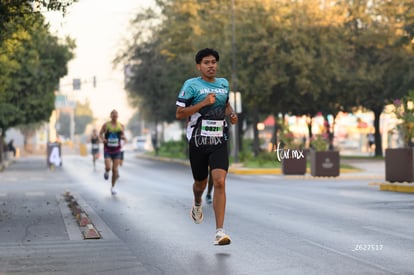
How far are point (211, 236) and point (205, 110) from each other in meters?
2.24

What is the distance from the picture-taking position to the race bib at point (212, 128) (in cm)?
995

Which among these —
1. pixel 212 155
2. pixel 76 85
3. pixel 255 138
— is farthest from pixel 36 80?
pixel 212 155

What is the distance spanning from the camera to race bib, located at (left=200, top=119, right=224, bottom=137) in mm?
9945

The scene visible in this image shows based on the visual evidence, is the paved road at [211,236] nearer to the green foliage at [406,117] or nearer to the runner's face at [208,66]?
the runner's face at [208,66]

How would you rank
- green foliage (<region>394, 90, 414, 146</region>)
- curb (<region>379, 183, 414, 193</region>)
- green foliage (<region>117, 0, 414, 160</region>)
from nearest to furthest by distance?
curb (<region>379, 183, 414, 193</region>)
green foliage (<region>394, 90, 414, 146</region>)
green foliage (<region>117, 0, 414, 160</region>)

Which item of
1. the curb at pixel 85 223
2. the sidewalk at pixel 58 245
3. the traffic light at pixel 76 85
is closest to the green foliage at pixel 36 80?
the traffic light at pixel 76 85

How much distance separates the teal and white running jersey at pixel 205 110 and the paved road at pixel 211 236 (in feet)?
4.35

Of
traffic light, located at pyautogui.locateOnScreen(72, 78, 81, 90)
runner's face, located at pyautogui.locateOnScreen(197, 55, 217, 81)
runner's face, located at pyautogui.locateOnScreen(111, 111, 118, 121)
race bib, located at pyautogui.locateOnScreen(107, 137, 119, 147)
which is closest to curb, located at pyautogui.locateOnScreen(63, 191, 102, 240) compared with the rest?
runner's face, located at pyautogui.locateOnScreen(197, 55, 217, 81)

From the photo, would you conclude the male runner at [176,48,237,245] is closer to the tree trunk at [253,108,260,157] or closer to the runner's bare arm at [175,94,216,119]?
the runner's bare arm at [175,94,216,119]

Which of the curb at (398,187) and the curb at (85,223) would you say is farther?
the curb at (398,187)

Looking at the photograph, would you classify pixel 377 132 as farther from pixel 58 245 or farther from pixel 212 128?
pixel 212 128

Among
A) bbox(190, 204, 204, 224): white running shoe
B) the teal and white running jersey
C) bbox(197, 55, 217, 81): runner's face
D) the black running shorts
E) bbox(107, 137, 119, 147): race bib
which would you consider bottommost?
bbox(190, 204, 204, 224): white running shoe

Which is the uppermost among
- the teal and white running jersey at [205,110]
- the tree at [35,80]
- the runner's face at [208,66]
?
the tree at [35,80]

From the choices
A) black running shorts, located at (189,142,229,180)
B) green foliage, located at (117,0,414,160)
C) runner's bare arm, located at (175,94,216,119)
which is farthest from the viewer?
green foliage, located at (117,0,414,160)
